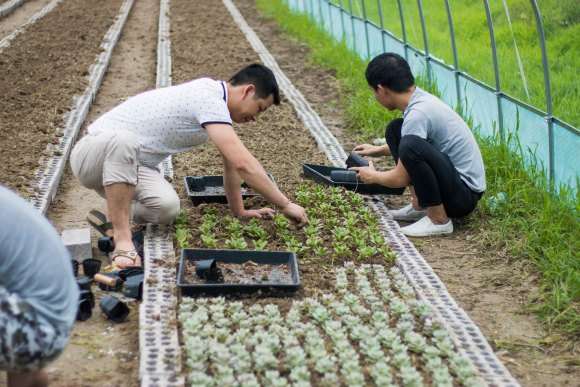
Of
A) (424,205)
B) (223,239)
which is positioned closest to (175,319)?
(223,239)

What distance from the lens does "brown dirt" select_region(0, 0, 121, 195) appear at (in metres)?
6.77

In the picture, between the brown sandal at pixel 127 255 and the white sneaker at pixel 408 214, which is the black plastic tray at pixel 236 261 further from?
the white sneaker at pixel 408 214

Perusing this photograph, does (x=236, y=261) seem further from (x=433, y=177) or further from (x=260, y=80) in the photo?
(x=433, y=177)

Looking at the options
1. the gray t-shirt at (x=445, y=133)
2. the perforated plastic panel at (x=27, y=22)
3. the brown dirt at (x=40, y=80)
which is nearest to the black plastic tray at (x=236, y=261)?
the gray t-shirt at (x=445, y=133)

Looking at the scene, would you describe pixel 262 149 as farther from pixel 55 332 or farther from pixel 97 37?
pixel 97 37

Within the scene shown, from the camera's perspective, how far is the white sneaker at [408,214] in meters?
5.63

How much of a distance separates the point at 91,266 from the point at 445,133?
2323mm

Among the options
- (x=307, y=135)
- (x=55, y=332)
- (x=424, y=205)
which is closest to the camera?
(x=55, y=332)

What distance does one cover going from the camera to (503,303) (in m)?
4.48

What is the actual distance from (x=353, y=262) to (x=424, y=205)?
72 cm

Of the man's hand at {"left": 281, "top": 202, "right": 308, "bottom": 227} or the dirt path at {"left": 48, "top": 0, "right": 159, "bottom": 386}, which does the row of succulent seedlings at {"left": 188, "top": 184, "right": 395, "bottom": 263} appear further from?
the dirt path at {"left": 48, "top": 0, "right": 159, "bottom": 386}

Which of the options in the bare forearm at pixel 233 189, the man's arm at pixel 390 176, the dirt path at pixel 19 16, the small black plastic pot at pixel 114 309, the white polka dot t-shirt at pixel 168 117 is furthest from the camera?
the dirt path at pixel 19 16

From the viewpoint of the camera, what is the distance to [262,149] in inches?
287

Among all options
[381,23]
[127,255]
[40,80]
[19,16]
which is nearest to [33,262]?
[127,255]
